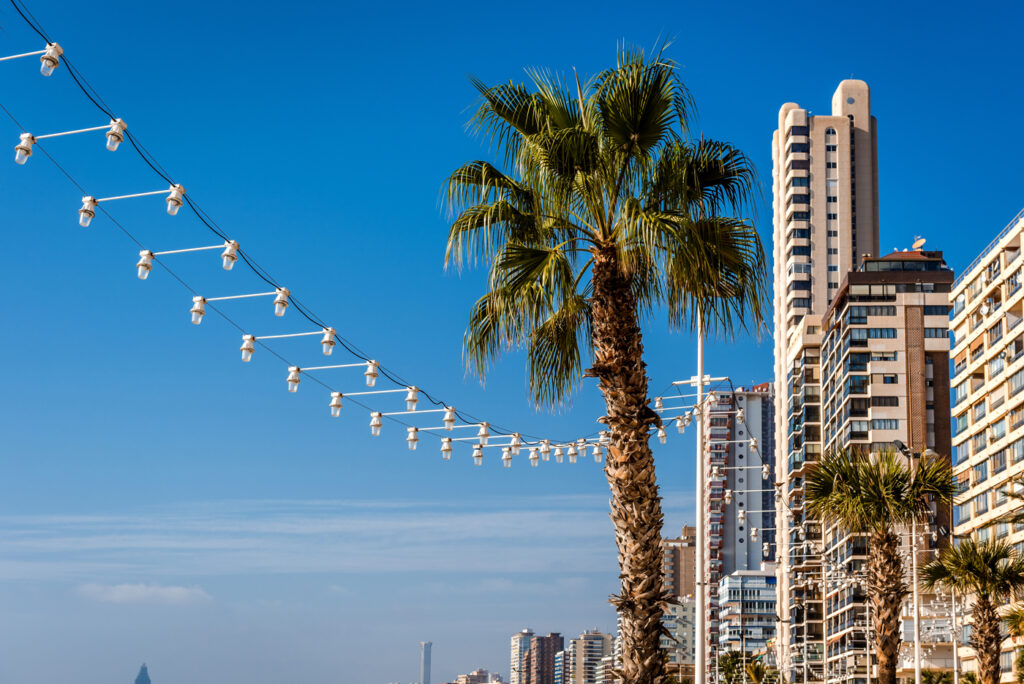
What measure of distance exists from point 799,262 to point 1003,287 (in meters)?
71.0

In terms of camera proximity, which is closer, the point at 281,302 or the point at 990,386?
the point at 281,302

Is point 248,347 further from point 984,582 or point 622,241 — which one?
point 984,582

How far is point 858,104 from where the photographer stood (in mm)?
158500

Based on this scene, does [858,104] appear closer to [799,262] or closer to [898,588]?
[799,262]

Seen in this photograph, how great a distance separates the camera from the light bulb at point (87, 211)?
14.4 m

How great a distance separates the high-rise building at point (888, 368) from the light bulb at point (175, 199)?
105 m

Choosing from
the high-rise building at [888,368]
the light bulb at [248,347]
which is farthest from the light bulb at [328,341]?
the high-rise building at [888,368]

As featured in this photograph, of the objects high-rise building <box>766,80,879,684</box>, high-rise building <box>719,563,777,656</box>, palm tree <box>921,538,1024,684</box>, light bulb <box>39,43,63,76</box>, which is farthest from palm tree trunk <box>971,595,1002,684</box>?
high-rise building <box>719,563,777,656</box>

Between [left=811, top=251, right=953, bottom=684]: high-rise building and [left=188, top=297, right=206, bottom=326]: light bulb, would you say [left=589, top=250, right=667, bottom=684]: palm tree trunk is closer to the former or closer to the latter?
[left=188, top=297, right=206, bottom=326]: light bulb

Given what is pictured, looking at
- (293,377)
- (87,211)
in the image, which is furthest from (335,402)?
(87,211)

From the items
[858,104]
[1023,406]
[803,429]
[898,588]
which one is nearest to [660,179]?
[898,588]

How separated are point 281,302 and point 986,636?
31.4 meters

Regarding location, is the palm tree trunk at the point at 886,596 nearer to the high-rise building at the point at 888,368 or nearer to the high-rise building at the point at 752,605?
the high-rise building at the point at 888,368

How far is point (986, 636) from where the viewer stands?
40.4 m
